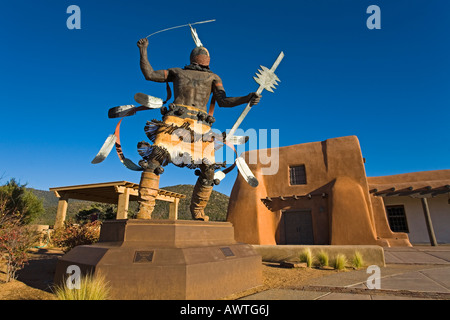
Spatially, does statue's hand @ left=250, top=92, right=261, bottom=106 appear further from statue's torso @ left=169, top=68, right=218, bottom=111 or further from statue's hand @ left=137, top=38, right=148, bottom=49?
statue's hand @ left=137, top=38, right=148, bottom=49

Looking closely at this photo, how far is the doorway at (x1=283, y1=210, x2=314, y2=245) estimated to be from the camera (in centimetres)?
1240

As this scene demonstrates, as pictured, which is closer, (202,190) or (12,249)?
(12,249)

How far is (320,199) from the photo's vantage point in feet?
40.8

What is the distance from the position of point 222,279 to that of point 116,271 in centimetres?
125

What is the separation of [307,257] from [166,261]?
179 inches

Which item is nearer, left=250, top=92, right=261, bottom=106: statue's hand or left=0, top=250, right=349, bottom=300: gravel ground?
left=0, top=250, right=349, bottom=300: gravel ground

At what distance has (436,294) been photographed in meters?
2.91

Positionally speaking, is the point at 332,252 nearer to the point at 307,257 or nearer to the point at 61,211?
the point at 307,257

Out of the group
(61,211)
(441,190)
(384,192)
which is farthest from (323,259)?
(61,211)

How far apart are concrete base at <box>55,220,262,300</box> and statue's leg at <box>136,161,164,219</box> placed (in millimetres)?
340

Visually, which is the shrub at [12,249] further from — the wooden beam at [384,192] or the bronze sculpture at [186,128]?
the wooden beam at [384,192]

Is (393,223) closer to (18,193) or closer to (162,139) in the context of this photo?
(162,139)

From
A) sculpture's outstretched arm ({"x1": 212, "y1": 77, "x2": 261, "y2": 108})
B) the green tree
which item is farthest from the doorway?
the green tree
